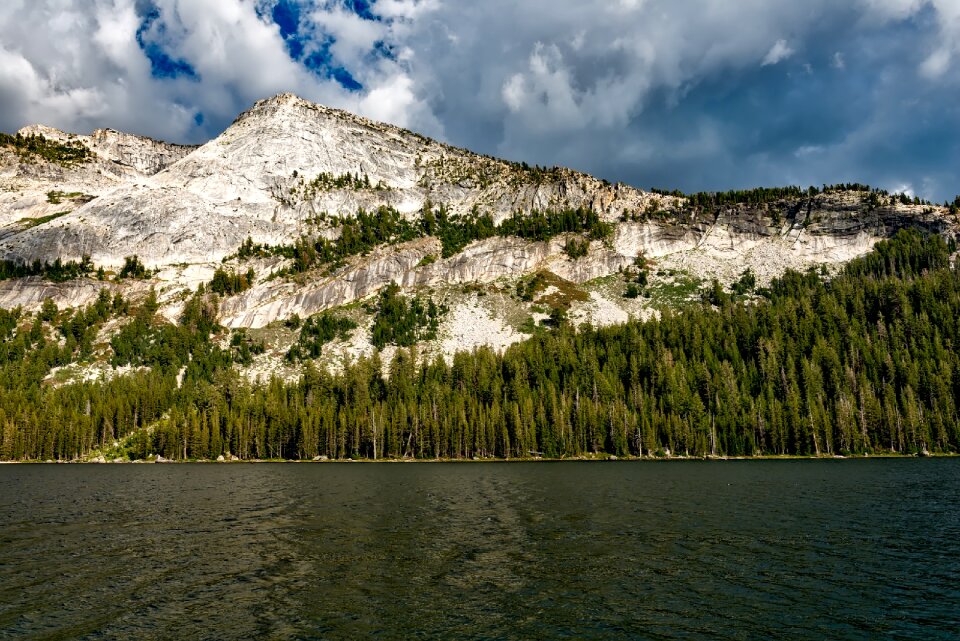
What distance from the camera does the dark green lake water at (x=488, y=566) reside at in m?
24.5

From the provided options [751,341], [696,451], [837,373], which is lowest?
[696,451]

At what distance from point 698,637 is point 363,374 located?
158m

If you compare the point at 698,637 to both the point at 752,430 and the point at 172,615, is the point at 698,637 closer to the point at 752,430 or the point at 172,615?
the point at 172,615

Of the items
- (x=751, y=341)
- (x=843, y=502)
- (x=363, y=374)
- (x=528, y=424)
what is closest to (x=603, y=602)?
(x=843, y=502)

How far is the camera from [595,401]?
155 m

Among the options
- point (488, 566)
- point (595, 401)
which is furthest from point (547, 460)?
point (488, 566)

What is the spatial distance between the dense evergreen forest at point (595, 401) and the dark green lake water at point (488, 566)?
250 ft

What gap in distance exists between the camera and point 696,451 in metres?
137

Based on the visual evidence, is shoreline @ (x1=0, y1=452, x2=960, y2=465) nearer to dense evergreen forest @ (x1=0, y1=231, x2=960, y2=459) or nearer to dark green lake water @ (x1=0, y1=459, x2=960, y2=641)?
dense evergreen forest @ (x1=0, y1=231, x2=960, y2=459)

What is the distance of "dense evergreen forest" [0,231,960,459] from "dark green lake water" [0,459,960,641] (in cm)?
7630

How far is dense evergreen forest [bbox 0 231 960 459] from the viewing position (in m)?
139

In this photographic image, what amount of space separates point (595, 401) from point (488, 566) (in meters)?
125

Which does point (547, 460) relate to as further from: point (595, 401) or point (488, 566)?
point (488, 566)

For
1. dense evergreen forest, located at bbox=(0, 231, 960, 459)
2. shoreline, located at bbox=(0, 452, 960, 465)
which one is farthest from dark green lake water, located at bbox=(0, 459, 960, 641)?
dense evergreen forest, located at bbox=(0, 231, 960, 459)
